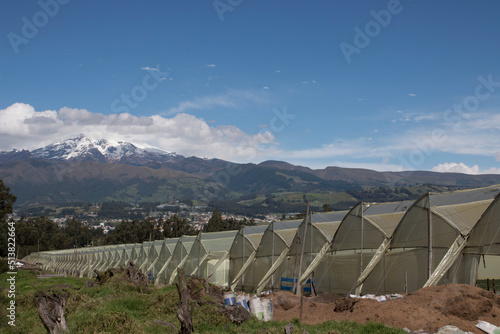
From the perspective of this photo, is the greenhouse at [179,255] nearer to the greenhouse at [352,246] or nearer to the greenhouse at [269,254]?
the greenhouse at [269,254]

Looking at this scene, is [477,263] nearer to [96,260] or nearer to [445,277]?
[445,277]

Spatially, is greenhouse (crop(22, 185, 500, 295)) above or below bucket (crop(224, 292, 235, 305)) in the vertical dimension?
above

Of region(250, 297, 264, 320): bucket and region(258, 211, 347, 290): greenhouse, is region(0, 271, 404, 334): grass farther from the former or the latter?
region(258, 211, 347, 290): greenhouse

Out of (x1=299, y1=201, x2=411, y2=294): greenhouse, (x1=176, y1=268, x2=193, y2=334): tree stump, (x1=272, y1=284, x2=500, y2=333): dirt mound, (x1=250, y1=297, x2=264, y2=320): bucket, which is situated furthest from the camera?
(x1=299, y1=201, x2=411, y2=294): greenhouse

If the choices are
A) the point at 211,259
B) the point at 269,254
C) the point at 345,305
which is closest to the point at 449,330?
the point at 345,305

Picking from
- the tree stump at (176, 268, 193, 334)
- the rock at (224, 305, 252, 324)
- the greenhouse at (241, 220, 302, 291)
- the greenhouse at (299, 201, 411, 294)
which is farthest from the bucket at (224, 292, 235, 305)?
the greenhouse at (241, 220, 302, 291)

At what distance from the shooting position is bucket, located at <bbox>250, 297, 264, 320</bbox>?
1989cm

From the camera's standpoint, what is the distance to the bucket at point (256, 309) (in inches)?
783

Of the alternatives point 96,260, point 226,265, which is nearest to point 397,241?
point 226,265

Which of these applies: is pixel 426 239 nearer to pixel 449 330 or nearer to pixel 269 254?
pixel 449 330

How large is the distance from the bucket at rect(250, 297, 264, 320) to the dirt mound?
1937mm

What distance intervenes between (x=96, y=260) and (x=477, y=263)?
2969 inches

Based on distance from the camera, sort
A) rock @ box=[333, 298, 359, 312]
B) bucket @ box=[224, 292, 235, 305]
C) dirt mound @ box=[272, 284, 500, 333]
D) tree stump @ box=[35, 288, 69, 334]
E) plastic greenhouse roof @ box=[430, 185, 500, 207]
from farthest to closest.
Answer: bucket @ box=[224, 292, 235, 305], plastic greenhouse roof @ box=[430, 185, 500, 207], rock @ box=[333, 298, 359, 312], dirt mound @ box=[272, 284, 500, 333], tree stump @ box=[35, 288, 69, 334]

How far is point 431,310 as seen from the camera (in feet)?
53.9
